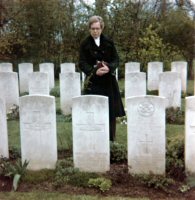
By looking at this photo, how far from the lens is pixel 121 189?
197 inches

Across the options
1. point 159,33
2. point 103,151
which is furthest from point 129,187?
point 159,33

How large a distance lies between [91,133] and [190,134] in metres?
1.29

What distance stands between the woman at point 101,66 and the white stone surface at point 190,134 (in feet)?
4.42

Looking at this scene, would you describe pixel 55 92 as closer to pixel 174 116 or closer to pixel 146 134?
pixel 174 116

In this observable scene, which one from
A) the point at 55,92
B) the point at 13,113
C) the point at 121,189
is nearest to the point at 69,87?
the point at 13,113

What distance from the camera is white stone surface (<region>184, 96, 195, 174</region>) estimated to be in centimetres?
521

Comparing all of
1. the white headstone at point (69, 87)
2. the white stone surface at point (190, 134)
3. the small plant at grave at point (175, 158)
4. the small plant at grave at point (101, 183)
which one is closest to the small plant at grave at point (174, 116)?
the white headstone at point (69, 87)

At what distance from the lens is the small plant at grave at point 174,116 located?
28.7ft

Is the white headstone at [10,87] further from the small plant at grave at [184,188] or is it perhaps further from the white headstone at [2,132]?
the small plant at grave at [184,188]

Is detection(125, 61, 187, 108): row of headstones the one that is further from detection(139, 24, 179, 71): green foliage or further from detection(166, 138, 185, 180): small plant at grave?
detection(139, 24, 179, 71): green foliage

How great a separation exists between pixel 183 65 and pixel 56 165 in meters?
8.39

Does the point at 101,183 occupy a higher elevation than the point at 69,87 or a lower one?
lower

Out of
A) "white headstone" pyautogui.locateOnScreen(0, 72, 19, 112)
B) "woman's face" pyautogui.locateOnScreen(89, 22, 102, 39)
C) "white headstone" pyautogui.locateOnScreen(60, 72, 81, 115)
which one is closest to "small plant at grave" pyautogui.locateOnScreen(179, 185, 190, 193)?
"woman's face" pyautogui.locateOnScreen(89, 22, 102, 39)

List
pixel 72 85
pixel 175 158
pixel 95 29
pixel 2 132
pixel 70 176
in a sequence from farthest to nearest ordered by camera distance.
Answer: pixel 72 85 < pixel 95 29 < pixel 2 132 < pixel 175 158 < pixel 70 176
